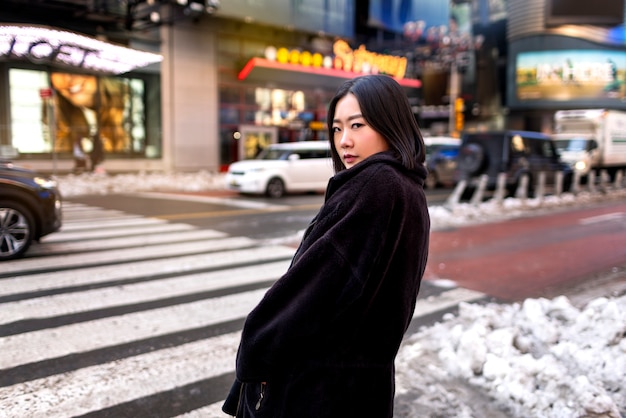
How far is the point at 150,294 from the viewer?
5805mm

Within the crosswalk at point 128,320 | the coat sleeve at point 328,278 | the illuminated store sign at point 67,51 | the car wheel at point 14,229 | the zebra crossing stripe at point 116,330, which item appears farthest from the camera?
the illuminated store sign at point 67,51

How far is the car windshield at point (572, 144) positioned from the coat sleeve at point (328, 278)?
24435mm

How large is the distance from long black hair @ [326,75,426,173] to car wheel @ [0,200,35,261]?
6.96 meters

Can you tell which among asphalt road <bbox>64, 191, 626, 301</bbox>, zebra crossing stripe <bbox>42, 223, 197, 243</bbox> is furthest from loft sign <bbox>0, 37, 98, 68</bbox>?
zebra crossing stripe <bbox>42, 223, 197, 243</bbox>

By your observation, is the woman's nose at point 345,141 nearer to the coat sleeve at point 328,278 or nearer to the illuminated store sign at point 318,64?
the coat sleeve at point 328,278

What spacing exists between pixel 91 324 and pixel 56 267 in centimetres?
241

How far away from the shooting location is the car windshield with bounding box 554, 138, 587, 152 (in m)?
23.0

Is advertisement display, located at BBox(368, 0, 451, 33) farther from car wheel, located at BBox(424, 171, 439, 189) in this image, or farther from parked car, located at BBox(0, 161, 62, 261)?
parked car, located at BBox(0, 161, 62, 261)

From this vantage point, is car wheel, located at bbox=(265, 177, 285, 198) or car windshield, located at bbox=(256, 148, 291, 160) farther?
car windshield, located at bbox=(256, 148, 291, 160)

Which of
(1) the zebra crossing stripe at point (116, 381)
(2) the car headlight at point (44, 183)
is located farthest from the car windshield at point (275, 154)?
(1) the zebra crossing stripe at point (116, 381)

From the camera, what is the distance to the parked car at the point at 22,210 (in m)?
7.15

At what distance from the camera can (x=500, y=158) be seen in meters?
16.5

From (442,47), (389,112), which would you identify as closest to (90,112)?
(389,112)

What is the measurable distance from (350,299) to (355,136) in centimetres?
52
